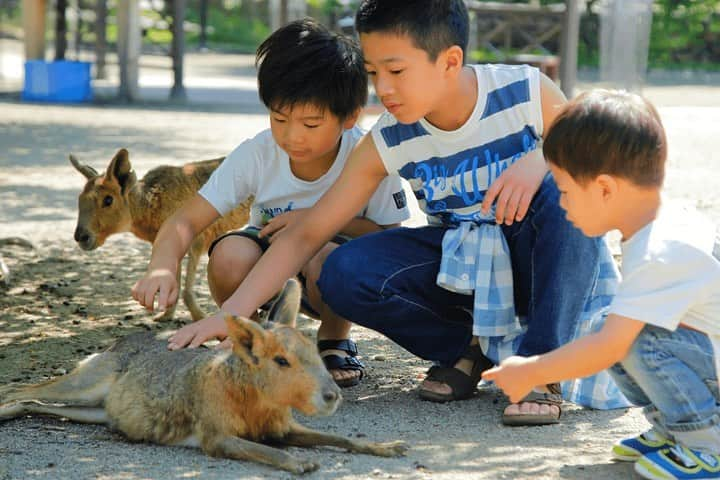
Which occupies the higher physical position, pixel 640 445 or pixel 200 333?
pixel 200 333

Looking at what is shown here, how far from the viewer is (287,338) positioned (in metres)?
3.18

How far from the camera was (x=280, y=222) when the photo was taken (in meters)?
4.14

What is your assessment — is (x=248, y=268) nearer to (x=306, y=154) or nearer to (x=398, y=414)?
(x=306, y=154)

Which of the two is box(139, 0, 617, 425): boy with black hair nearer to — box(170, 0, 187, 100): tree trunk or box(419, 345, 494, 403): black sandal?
box(419, 345, 494, 403): black sandal

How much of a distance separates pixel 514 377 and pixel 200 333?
46.0 inches

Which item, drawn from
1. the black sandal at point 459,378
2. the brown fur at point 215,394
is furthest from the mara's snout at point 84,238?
the black sandal at point 459,378

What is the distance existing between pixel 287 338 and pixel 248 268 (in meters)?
0.97

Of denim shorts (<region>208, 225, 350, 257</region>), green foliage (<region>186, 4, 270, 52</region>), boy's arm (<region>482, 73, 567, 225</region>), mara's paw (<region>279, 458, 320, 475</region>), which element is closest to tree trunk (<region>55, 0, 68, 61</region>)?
green foliage (<region>186, 4, 270, 52</region>)

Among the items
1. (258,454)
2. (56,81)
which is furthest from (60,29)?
(258,454)

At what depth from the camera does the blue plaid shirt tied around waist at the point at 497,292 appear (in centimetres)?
375

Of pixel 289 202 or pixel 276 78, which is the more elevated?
pixel 276 78

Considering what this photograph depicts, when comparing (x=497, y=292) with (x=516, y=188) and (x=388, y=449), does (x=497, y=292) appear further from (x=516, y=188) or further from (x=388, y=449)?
(x=388, y=449)

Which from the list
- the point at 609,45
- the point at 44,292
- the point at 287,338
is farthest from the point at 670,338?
the point at 609,45

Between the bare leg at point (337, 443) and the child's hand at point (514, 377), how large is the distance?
55cm
